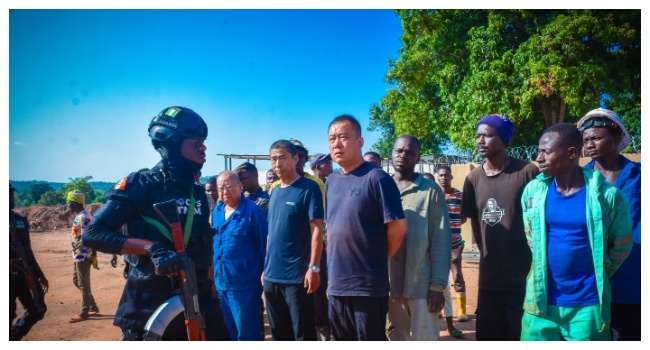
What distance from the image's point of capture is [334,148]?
3.20 meters

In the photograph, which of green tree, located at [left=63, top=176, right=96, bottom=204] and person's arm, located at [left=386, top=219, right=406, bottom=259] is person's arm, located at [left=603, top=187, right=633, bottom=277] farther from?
green tree, located at [left=63, top=176, right=96, bottom=204]

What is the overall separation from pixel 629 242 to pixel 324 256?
291 cm

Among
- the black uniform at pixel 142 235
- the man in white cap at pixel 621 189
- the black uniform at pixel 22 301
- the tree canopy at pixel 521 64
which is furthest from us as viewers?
the tree canopy at pixel 521 64

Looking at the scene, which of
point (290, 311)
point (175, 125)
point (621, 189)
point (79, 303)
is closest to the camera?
point (175, 125)

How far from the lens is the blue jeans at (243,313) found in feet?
14.0

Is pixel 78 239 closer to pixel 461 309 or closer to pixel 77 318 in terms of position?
pixel 77 318

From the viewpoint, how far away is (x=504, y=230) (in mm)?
3188

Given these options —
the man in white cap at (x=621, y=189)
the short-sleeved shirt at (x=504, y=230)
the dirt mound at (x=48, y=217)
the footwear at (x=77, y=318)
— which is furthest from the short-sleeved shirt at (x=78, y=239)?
the dirt mound at (x=48, y=217)

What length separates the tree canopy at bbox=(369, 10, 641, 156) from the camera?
45.0 ft

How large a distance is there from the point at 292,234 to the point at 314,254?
13.3 inches

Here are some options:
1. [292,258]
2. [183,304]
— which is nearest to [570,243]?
[292,258]

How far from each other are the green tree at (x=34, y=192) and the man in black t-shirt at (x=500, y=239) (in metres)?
28.4

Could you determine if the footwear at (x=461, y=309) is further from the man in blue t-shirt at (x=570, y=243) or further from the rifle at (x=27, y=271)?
the rifle at (x=27, y=271)

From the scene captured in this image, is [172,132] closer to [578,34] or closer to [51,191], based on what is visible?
[578,34]
